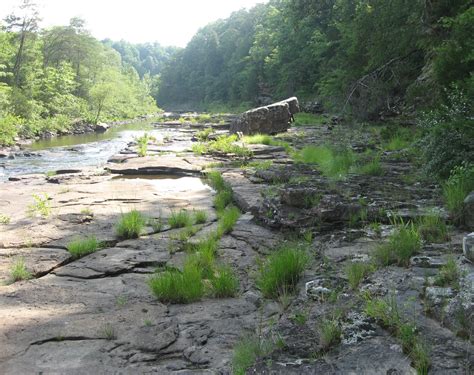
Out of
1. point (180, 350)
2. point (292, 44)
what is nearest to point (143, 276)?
point (180, 350)

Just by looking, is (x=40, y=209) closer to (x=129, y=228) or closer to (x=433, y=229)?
(x=129, y=228)

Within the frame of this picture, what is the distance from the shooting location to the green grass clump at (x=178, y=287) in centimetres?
442

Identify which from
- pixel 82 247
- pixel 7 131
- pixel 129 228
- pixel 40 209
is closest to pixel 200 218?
pixel 129 228

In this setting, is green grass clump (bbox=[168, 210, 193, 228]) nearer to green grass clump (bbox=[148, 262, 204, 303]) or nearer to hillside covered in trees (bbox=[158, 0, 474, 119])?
green grass clump (bbox=[148, 262, 204, 303])

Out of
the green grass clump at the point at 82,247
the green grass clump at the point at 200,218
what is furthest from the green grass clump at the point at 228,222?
the green grass clump at the point at 82,247

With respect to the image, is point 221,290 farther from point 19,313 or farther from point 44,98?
point 44,98

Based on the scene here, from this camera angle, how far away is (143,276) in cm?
524

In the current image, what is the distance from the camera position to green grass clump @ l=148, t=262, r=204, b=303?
442cm

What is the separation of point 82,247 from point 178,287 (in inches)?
86.7

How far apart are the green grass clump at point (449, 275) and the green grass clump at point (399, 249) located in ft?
1.71

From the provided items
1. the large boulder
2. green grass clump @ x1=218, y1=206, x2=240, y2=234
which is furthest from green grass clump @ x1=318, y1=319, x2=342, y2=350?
the large boulder

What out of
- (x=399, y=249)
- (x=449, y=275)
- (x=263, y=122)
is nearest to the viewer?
(x=449, y=275)

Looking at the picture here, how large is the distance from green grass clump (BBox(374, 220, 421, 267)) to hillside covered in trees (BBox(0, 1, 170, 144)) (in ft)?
77.7

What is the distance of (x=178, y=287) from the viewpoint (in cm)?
445
